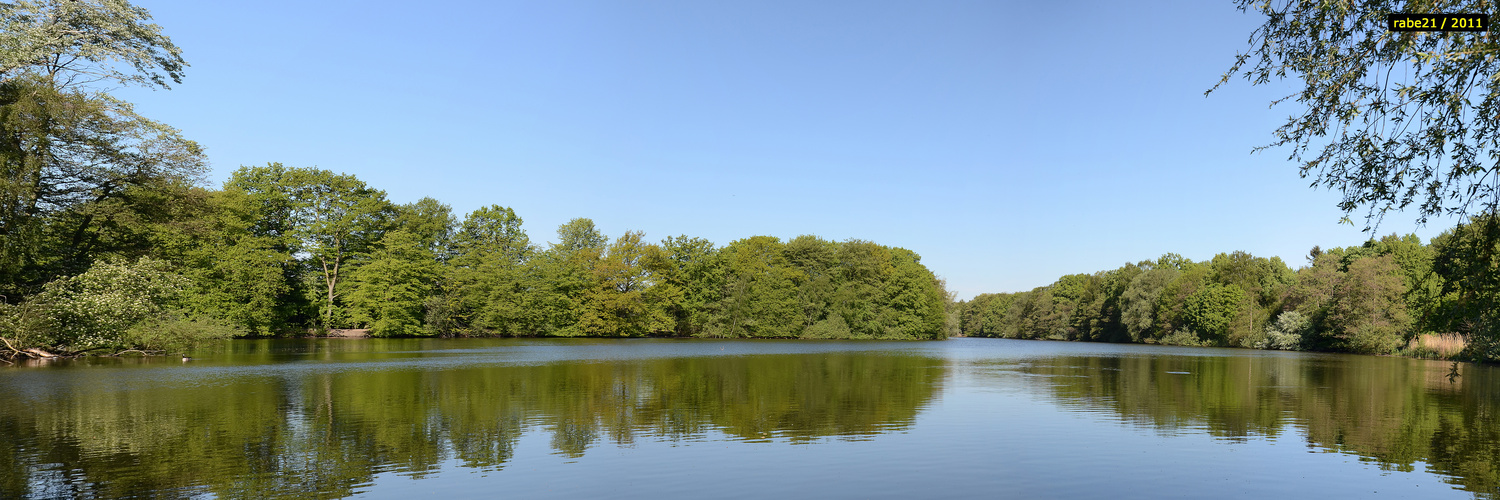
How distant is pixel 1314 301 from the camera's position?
6197 cm

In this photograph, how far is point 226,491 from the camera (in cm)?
930

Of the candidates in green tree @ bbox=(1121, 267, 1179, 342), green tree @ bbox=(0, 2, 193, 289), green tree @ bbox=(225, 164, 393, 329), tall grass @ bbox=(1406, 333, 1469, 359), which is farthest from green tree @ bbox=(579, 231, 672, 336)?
tall grass @ bbox=(1406, 333, 1469, 359)

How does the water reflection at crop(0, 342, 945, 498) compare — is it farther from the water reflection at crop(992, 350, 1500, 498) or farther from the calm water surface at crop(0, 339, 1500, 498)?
the water reflection at crop(992, 350, 1500, 498)

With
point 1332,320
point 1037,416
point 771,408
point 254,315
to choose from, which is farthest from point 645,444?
point 1332,320

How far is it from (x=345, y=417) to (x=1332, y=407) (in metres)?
23.4

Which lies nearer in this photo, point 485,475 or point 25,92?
point 485,475

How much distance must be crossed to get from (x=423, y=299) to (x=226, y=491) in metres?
62.3

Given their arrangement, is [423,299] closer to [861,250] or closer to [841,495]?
[861,250]

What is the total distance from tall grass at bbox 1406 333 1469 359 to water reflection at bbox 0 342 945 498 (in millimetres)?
40141

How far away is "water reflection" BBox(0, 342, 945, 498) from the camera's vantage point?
10.4 meters

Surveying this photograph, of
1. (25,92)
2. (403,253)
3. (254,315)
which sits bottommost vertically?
(254,315)

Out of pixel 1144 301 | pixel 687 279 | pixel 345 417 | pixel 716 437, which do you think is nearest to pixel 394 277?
pixel 687 279

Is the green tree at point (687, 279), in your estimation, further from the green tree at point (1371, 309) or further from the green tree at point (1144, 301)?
the green tree at point (1371, 309)

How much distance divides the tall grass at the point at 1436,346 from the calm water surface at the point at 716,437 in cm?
2838
